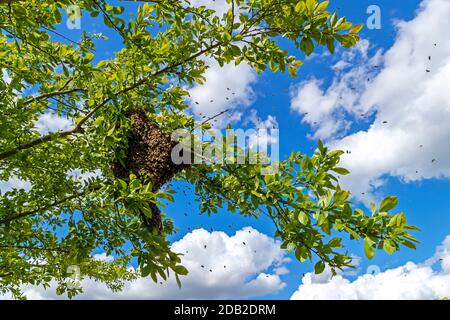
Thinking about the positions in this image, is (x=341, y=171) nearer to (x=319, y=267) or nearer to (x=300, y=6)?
(x=319, y=267)

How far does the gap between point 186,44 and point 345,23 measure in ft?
8.20

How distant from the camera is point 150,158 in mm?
5027

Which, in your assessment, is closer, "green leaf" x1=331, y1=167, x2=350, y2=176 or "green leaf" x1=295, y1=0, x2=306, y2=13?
"green leaf" x1=331, y1=167, x2=350, y2=176

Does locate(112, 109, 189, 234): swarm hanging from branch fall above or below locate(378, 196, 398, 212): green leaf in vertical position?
above

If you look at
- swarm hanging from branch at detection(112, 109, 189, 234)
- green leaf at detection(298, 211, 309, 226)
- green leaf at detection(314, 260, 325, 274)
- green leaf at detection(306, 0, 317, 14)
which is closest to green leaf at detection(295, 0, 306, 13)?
green leaf at detection(306, 0, 317, 14)

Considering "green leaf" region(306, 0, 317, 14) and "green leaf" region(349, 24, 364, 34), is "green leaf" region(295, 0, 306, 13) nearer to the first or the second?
"green leaf" region(306, 0, 317, 14)

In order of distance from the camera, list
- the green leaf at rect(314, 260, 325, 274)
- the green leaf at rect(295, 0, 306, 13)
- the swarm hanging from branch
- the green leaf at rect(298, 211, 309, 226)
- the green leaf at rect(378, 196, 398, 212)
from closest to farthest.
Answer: the green leaf at rect(378, 196, 398, 212)
the green leaf at rect(298, 211, 309, 226)
the green leaf at rect(314, 260, 325, 274)
the green leaf at rect(295, 0, 306, 13)
the swarm hanging from branch

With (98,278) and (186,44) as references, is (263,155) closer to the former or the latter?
(186,44)

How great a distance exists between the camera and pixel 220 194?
644 centimetres

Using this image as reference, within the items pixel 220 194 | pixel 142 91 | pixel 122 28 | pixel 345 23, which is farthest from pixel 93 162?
pixel 345 23

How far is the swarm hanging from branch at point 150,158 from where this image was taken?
496 cm

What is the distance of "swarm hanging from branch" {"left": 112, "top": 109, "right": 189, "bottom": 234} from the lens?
16.3ft

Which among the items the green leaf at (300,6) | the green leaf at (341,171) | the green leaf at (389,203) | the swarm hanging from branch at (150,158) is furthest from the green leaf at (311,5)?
the swarm hanging from branch at (150,158)

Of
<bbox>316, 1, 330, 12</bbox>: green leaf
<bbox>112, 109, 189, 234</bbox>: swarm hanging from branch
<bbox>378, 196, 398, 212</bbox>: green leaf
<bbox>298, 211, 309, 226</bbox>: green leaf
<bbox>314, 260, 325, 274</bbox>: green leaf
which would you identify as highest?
<bbox>316, 1, 330, 12</bbox>: green leaf
